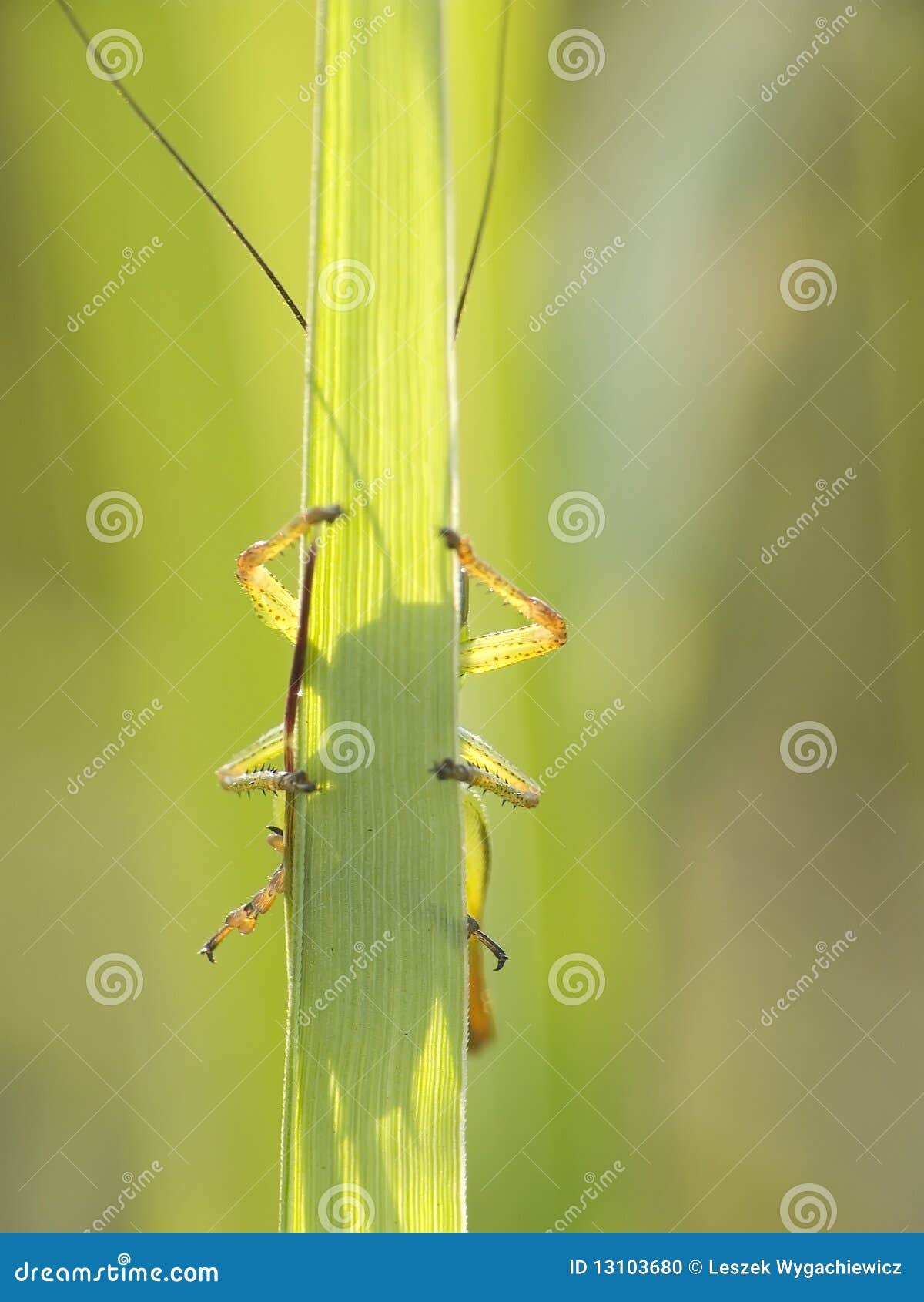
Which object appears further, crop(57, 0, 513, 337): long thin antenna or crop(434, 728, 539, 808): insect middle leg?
crop(434, 728, 539, 808): insect middle leg

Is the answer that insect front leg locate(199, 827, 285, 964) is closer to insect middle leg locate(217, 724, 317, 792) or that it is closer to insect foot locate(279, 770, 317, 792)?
insect middle leg locate(217, 724, 317, 792)

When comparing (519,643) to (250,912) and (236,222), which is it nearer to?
(250,912)

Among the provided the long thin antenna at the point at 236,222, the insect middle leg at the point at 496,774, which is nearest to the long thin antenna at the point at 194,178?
the long thin antenna at the point at 236,222

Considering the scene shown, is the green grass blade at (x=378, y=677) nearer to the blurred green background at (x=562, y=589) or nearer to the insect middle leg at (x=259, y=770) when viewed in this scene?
the insect middle leg at (x=259, y=770)

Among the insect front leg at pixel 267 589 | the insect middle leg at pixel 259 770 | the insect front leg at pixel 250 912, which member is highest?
the insect front leg at pixel 267 589

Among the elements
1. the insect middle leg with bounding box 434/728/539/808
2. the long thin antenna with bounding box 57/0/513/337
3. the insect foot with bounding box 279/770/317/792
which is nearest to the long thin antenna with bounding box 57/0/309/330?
the long thin antenna with bounding box 57/0/513/337

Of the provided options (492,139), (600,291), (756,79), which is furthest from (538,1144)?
(756,79)

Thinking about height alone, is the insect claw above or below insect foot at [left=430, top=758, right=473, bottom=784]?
above
